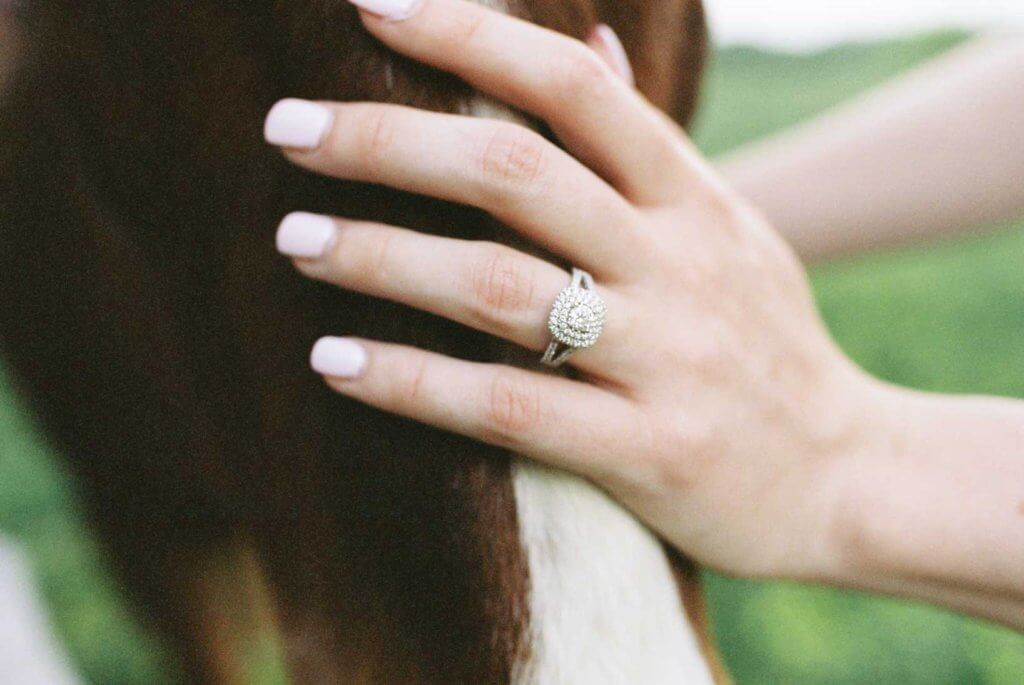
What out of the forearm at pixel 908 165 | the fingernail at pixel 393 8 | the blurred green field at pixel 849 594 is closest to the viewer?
the fingernail at pixel 393 8

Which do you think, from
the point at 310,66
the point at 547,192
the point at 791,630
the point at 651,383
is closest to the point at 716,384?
the point at 651,383

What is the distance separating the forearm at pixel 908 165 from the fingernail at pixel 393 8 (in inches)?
30.0

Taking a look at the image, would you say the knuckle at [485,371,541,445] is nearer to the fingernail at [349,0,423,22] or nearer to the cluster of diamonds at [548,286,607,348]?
the cluster of diamonds at [548,286,607,348]

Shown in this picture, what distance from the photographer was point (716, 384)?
0.60 meters

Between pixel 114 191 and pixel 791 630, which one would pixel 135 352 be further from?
pixel 791 630

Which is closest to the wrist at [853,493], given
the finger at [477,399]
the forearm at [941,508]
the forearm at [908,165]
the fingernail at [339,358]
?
the forearm at [941,508]

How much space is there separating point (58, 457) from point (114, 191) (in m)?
0.55

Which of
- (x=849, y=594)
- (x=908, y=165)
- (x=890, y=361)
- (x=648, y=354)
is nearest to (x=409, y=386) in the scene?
(x=648, y=354)

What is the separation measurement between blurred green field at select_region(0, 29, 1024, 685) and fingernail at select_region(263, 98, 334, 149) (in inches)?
28.9

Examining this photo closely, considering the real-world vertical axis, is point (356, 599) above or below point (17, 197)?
below

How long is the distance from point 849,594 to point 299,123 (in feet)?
4.40

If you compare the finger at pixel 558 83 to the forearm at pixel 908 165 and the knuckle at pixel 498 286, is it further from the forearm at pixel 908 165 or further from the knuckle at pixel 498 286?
the forearm at pixel 908 165

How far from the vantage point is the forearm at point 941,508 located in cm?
64

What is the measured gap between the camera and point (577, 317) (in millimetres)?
520
